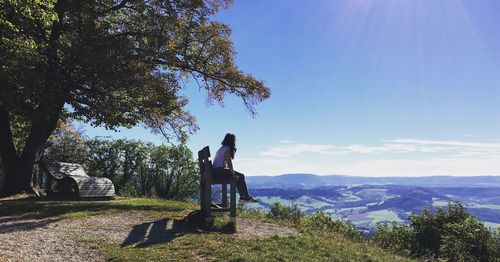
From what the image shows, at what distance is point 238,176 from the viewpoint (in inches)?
436

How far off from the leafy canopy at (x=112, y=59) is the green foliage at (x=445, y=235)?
913 cm

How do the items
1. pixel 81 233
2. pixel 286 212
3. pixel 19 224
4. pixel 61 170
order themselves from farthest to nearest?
pixel 61 170, pixel 286 212, pixel 19 224, pixel 81 233

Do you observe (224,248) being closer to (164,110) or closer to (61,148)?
(164,110)

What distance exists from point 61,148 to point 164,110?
59.7ft

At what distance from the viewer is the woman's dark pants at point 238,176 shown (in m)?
10.8

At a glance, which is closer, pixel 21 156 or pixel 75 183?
pixel 75 183

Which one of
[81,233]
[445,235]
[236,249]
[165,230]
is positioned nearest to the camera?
[236,249]

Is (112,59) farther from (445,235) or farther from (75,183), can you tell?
(445,235)

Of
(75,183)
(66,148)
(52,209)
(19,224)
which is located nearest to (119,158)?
(66,148)

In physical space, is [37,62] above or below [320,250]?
above

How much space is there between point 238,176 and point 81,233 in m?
3.87

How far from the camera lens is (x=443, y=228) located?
18094 mm

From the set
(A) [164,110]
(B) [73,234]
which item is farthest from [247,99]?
(B) [73,234]

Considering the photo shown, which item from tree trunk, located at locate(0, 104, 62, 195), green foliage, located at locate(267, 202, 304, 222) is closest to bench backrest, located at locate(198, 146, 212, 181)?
green foliage, located at locate(267, 202, 304, 222)
